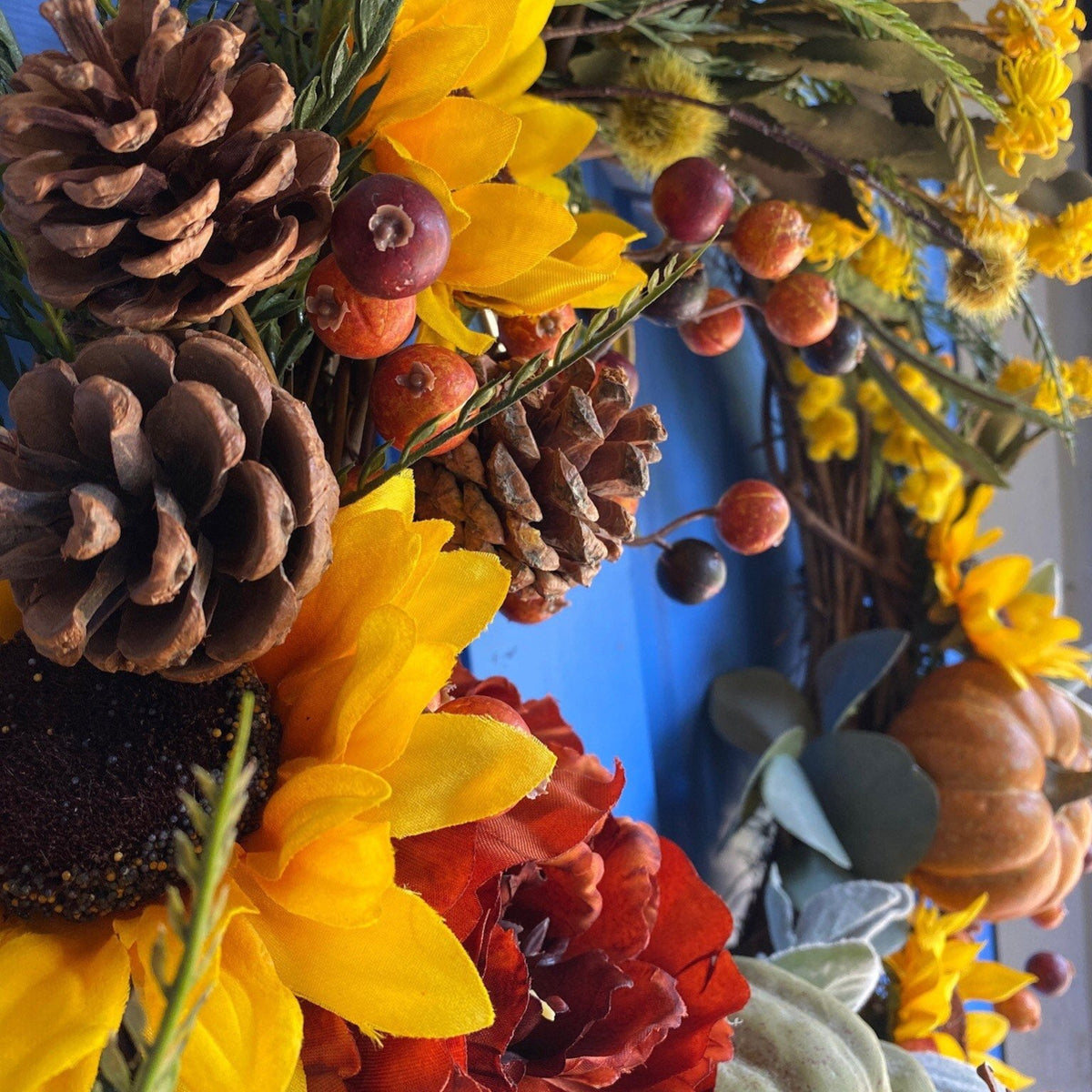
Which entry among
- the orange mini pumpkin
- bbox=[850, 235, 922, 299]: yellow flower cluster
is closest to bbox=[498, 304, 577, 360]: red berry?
bbox=[850, 235, 922, 299]: yellow flower cluster

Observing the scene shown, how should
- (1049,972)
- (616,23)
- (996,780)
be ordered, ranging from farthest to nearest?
(1049,972), (996,780), (616,23)

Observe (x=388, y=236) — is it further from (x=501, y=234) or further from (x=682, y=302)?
(x=682, y=302)

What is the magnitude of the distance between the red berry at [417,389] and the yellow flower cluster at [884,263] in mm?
459

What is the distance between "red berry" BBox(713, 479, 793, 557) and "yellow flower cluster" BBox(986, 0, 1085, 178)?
22 centimetres

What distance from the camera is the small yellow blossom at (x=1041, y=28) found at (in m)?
0.51

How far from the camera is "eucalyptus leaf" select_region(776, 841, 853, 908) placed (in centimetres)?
83

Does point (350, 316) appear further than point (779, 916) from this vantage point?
No

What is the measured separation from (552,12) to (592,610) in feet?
1.23

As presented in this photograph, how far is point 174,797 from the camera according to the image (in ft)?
0.97

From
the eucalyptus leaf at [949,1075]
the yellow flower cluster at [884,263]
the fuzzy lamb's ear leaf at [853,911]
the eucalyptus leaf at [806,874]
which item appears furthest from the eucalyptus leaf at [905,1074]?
the yellow flower cluster at [884,263]

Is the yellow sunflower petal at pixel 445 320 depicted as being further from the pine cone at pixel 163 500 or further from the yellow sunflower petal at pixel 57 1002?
the yellow sunflower petal at pixel 57 1002

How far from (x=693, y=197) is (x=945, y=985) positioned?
2.02 feet

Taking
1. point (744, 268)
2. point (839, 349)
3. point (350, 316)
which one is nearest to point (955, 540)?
point (839, 349)

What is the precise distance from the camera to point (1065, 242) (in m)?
0.60
